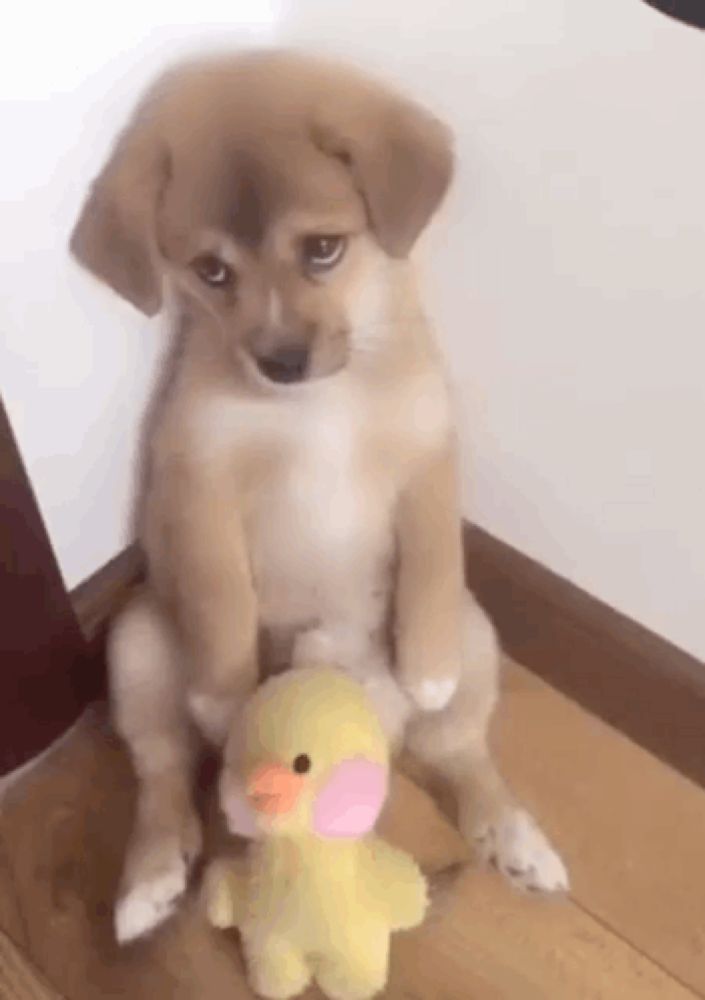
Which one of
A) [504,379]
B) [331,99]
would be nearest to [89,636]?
[504,379]

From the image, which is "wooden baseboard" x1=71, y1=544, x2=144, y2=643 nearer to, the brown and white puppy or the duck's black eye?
the brown and white puppy

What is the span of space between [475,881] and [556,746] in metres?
0.16

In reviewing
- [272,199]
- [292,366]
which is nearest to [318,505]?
[292,366]

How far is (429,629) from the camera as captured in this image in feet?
3.95

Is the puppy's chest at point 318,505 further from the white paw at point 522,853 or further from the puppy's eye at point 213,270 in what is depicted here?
the white paw at point 522,853

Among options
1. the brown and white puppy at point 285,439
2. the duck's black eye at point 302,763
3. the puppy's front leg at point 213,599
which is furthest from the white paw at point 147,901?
the duck's black eye at point 302,763

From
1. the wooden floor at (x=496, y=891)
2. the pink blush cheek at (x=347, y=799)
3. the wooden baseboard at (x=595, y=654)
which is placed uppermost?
the pink blush cheek at (x=347, y=799)

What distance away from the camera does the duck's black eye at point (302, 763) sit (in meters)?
1.05

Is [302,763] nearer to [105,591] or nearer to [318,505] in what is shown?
[318,505]

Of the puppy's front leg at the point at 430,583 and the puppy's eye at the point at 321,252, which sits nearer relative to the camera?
the puppy's eye at the point at 321,252

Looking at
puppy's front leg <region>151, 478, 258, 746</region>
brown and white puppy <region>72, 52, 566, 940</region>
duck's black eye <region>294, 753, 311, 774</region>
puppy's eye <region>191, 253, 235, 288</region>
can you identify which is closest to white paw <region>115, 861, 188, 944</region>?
brown and white puppy <region>72, 52, 566, 940</region>

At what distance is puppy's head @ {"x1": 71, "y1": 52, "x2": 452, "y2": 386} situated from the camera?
96 centimetres

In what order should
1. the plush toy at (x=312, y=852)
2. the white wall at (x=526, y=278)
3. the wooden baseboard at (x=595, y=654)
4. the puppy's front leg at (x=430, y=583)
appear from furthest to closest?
1. the wooden baseboard at (x=595, y=654)
2. the puppy's front leg at (x=430, y=583)
3. the plush toy at (x=312, y=852)
4. the white wall at (x=526, y=278)

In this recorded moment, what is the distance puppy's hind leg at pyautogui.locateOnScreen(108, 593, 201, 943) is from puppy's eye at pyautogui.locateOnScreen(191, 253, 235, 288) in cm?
37
